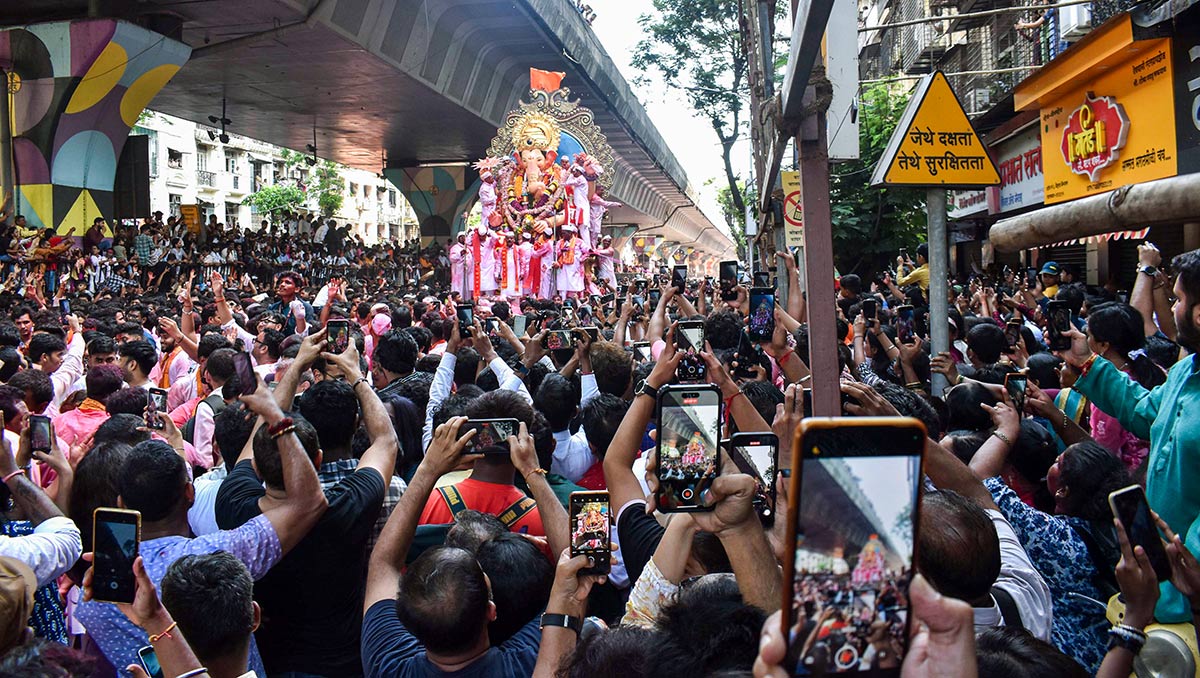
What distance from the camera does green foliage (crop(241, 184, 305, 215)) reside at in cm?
4922

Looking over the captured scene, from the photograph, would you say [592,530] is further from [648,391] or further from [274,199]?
[274,199]

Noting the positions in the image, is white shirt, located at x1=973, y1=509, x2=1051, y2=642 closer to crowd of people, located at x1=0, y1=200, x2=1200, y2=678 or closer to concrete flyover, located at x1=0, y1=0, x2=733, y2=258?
crowd of people, located at x1=0, y1=200, x2=1200, y2=678

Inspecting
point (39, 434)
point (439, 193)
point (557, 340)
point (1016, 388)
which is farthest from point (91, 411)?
point (439, 193)

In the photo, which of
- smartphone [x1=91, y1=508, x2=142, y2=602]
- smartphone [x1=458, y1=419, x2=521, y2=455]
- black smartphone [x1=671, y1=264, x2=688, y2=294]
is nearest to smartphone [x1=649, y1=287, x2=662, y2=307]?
black smartphone [x1=671, y1=264, x2=688, y2=294]

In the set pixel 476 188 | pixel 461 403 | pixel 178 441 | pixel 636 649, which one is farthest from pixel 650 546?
pixel 476 188

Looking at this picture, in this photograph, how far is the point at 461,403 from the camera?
4469 mm

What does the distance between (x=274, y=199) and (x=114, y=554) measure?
1990 inches

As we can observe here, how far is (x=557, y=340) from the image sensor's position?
269 inches

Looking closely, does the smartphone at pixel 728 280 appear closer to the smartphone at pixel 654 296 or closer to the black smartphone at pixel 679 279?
the black smartphone at pixel 679 279

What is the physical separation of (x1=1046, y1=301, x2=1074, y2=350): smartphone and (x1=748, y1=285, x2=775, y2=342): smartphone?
54.3 inches

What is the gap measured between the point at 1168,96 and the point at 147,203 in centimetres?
1738

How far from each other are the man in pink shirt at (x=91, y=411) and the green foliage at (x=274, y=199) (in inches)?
1789

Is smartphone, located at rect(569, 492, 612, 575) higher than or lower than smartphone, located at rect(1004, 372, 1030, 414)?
lower

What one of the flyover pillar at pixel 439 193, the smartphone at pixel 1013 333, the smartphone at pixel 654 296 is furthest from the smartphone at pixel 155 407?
the flyover pillar at pixel 439 193
